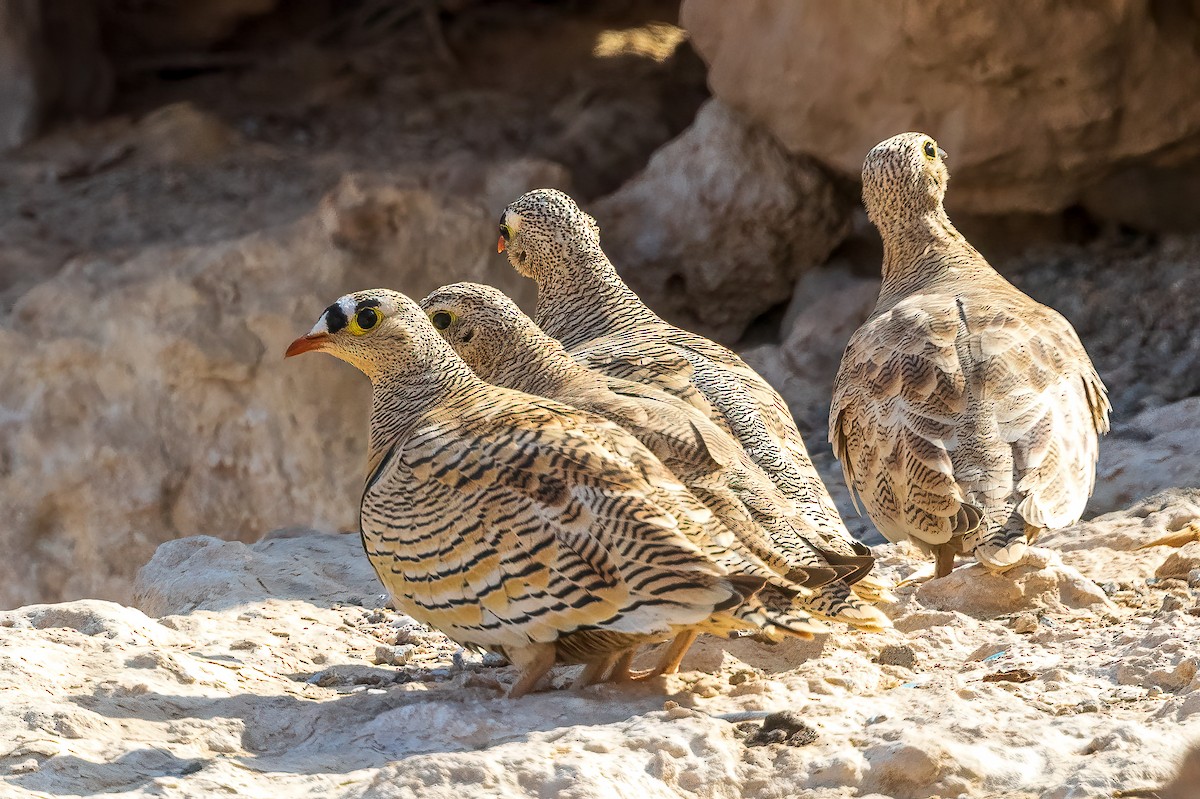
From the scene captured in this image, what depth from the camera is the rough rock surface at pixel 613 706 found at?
13.1 feet

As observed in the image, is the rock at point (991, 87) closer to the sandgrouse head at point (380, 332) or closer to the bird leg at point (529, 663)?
the sandgrouse head at point (380, 332)

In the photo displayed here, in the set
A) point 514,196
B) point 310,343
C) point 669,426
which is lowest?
point 669,426

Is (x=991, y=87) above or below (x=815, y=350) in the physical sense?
above

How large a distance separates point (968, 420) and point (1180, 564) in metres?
0.96

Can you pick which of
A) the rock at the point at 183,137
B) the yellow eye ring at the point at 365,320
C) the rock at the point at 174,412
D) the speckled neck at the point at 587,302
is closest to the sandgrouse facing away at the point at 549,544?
the yellow eye ring at the point at 365,320

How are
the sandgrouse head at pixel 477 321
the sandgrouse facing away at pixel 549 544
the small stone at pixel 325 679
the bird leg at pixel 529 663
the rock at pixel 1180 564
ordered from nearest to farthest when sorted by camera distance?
the sandgrouse facing away at pixel 549 544 < the bird leg at pixel 529 663 < the small stone at pixel 325 679 < the rock at pixel 1180 564 < the sandgrouse head at pixel 477 321

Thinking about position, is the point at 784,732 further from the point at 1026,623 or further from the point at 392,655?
the point at 392,655

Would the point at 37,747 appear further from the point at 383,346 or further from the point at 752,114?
the point at 752,114

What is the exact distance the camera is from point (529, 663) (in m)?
4.82

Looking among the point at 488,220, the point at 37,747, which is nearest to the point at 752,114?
the point at 488,220

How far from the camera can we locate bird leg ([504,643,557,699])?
4785mm

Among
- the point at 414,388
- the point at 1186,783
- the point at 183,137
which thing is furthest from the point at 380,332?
the point at 183,137

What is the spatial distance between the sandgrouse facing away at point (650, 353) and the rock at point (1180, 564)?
1346mm

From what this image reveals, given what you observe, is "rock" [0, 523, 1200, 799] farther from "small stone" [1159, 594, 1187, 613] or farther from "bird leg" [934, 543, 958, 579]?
"bird leg" [934, 543, 958, 579]
